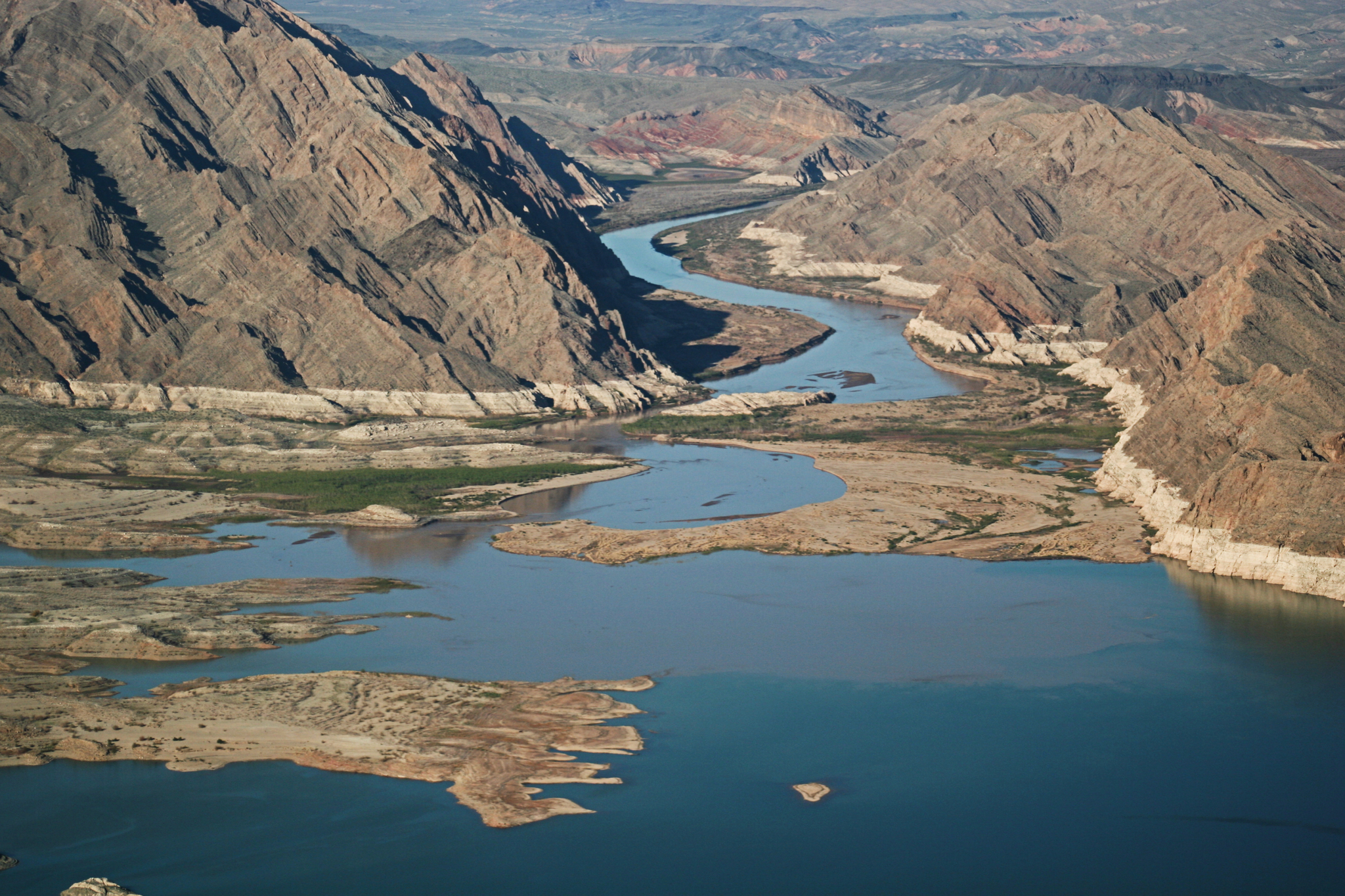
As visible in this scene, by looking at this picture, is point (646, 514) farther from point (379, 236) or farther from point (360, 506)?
point (379, 236)

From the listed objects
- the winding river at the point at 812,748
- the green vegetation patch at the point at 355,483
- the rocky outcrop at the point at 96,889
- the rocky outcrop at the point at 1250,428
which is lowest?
the winding river at the point at 812,748

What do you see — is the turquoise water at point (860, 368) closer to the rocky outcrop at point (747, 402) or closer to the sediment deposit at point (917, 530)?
the rocky outcrop at point (747, 402)

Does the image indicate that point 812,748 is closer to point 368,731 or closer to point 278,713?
point 368,731

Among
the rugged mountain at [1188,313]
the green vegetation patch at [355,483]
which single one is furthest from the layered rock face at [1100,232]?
the green vegetation patch at [355,483]

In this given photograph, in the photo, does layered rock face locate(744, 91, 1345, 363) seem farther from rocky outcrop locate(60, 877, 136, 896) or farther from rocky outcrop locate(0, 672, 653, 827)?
rocky outcrop locate(60, 877, 136, 896)

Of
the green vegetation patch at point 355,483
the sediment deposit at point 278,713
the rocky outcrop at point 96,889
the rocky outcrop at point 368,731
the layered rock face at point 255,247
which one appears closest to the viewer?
the rocky outcrop at point 96,889

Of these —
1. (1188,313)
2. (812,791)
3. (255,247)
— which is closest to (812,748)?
(812,791)
